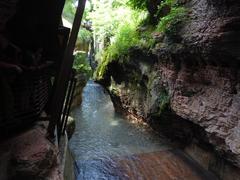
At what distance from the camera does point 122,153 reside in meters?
8.04

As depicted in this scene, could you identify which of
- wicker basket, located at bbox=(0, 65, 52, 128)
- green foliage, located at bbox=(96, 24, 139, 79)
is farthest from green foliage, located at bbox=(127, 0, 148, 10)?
wicker basket, located at bbox=(0, 65, 52, 128)

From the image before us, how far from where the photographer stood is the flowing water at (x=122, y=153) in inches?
272

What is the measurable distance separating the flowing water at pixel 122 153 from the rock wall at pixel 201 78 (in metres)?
0.75

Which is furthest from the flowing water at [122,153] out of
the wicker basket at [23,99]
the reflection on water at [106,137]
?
the wicker basket at [23,99]

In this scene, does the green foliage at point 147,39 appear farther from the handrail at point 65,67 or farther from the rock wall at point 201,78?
the handrail at point 65,67

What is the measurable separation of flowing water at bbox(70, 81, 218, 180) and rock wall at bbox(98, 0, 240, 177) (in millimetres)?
A: 752

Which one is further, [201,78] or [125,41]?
[125,41]

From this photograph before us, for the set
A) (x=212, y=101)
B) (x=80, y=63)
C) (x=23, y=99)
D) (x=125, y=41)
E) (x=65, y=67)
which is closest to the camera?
(x=23, y=99)

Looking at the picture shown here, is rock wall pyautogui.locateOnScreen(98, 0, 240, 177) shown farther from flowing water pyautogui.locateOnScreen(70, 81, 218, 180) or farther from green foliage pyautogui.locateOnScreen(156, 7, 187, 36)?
flowing water pyautogui.locateOnScreen(70, 81, 218, 180)

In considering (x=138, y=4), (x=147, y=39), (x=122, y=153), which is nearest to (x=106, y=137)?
(x=122, y=153)

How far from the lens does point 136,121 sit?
11117mm

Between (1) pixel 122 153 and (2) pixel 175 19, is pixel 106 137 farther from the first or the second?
(2) pixel 175 19

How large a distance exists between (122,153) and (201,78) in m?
3.26

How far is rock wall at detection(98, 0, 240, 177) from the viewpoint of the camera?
5.56 m
